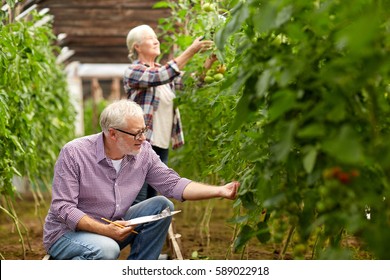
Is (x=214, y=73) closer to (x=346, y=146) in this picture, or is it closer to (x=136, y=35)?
(x=136, y=35)

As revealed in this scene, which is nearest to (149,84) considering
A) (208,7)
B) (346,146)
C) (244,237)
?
(208,7)

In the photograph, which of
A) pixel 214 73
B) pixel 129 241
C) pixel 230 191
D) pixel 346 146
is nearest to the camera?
pixel 346 146

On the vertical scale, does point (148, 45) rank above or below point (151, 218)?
above

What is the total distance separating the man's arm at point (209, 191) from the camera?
2.68 meters

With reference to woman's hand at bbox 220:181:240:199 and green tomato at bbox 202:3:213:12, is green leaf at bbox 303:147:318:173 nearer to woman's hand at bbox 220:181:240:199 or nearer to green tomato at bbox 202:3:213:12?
woman's hand at bbox 220:181:240:199

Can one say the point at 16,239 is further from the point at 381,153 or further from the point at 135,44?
the point at 381,153

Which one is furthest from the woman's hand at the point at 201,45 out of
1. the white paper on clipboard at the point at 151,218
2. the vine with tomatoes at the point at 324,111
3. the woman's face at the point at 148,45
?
the vine with tomatoes at the point at 324,111

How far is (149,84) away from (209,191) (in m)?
1.30

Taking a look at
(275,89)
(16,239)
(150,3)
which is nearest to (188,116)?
(16,239)

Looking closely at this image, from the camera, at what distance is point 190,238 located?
525 cm

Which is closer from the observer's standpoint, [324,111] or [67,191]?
[324,111]

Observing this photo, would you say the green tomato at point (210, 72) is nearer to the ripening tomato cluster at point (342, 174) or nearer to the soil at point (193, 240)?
the soil at point (193, 240)
